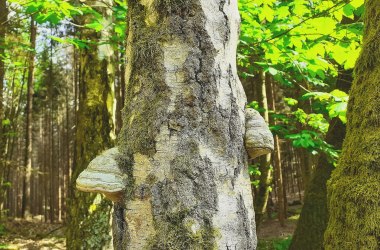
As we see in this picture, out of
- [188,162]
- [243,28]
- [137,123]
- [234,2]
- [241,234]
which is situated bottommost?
[241,234]

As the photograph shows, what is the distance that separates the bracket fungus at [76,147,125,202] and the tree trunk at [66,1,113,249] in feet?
14.4

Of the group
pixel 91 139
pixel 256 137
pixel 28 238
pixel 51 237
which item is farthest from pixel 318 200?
pixel 28 238

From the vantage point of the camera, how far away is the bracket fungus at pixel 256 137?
126 cm

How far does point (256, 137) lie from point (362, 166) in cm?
160

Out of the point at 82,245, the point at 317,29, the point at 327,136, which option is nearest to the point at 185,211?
the point at 317,29

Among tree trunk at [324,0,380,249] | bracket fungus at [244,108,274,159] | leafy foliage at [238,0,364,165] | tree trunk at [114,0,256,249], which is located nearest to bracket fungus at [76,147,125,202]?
tree trunk at [114,0,256,249]

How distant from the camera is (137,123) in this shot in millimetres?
1273

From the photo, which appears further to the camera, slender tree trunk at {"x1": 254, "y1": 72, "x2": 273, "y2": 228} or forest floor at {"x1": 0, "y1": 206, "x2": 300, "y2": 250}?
forest floor at {"x1": 0, "y1": 206, "x2": 300, "y2": 250}

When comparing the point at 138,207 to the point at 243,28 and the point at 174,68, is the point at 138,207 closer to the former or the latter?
the point at 174,68

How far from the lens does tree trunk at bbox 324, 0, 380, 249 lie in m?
2.40

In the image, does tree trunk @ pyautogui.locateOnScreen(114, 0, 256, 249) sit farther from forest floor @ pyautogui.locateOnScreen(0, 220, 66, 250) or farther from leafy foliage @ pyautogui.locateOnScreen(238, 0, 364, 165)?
forest floor @ pyautogui.locateOnScreen(0, 220, 66, 250)

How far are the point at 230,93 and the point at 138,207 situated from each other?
1.66 feet

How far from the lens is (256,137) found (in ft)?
4.14

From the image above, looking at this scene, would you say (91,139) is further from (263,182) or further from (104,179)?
(263,182)
